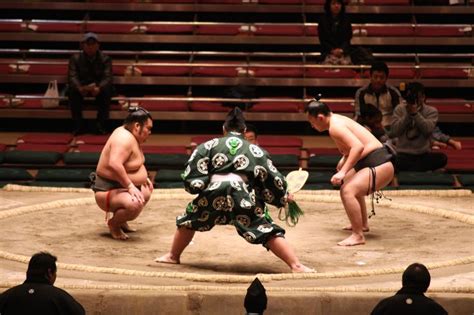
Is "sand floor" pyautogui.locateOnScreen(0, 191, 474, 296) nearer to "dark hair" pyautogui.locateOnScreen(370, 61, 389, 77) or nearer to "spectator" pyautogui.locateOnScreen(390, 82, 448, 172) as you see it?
"spectator" pyautogui.locateOnScreen(390, 82, 448, 172)

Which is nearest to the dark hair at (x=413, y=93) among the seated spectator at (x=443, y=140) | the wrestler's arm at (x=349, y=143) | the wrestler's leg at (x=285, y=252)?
the seated spectator at (x=443, y=140)

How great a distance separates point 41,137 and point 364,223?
274 centimetres

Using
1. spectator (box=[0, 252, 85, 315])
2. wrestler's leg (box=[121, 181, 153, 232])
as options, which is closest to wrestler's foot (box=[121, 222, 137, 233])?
wrestler's leg (box=[121, 181, 153, 232])

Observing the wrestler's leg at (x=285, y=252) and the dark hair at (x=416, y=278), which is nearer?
the dark hair at (x=416, y=278)

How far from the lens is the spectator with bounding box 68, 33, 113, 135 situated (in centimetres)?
755

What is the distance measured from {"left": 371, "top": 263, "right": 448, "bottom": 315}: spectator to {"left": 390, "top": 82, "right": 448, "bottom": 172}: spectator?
320 cm

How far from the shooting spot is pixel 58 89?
8.31 meters

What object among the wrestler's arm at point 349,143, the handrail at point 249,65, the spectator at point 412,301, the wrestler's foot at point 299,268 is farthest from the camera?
the handrail at point 249,65

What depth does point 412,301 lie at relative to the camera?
334 cm

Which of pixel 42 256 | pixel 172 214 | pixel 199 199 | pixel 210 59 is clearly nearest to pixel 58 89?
pixel 210 59

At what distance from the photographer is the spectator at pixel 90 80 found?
755cm

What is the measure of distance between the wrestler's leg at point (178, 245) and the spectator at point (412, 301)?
5.18 feet

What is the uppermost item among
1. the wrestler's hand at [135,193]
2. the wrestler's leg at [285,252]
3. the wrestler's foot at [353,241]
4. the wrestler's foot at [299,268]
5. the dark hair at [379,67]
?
the dark hair at [379,67]

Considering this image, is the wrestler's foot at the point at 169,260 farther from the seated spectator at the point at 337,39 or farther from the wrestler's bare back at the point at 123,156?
the seated spectator at the point at 337,39
